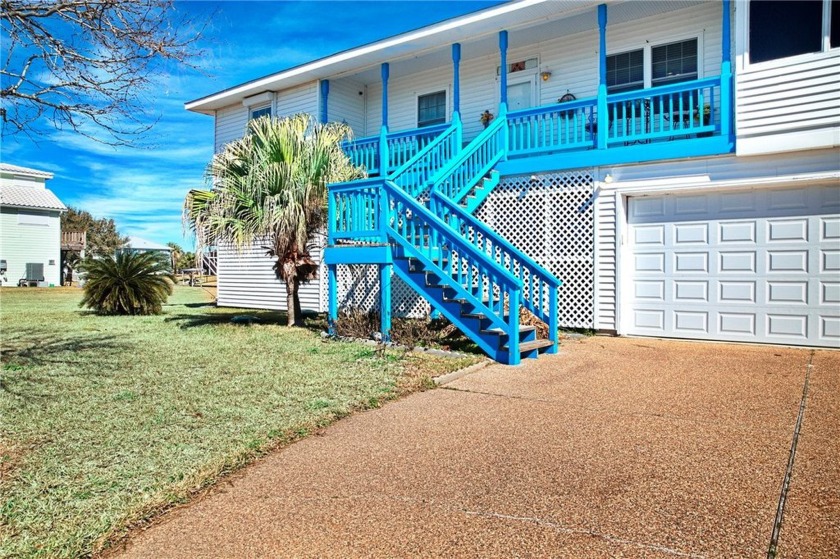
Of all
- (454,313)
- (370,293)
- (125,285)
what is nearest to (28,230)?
(125,285)

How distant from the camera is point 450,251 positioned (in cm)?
788

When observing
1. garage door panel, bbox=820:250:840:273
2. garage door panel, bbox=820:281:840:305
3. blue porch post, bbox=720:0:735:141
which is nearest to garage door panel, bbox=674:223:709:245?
blue porch post, bbox=720:0:735:141

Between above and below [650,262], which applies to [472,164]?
above

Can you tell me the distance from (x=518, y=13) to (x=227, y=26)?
6.55 m

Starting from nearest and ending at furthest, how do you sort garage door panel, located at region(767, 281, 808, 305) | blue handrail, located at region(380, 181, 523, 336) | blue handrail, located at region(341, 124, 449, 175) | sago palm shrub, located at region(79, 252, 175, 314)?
blue handrail, located at region(380, 181, 523, 336)
garage door panel, located at region(767, 281, 808, 305)
blue handrail, located at region(341, 124, 449, 175)
sago palm shrub, located at region(79, 252, 175, 314)

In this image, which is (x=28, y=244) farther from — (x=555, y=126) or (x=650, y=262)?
(x=650, y=262)

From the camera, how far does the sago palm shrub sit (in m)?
13.3

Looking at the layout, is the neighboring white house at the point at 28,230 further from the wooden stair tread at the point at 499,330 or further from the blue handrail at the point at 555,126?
the wooden stair tread at the point at 499,330

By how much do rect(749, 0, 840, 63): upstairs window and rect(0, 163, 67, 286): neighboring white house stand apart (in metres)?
35.1

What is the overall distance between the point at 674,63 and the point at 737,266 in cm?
452

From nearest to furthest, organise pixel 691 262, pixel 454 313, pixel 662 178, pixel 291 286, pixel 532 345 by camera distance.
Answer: pixel 532 345, pixel 454 313, pixel 691 262, pixel 662 178, pixel 291 286

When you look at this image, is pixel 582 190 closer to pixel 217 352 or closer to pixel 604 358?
pixel 604 358

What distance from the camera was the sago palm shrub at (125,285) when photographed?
1333 centimetres

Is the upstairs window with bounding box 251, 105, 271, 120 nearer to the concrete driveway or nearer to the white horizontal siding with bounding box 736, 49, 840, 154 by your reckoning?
the white horizontal siding with bounding box 736, 49, 840, 154
